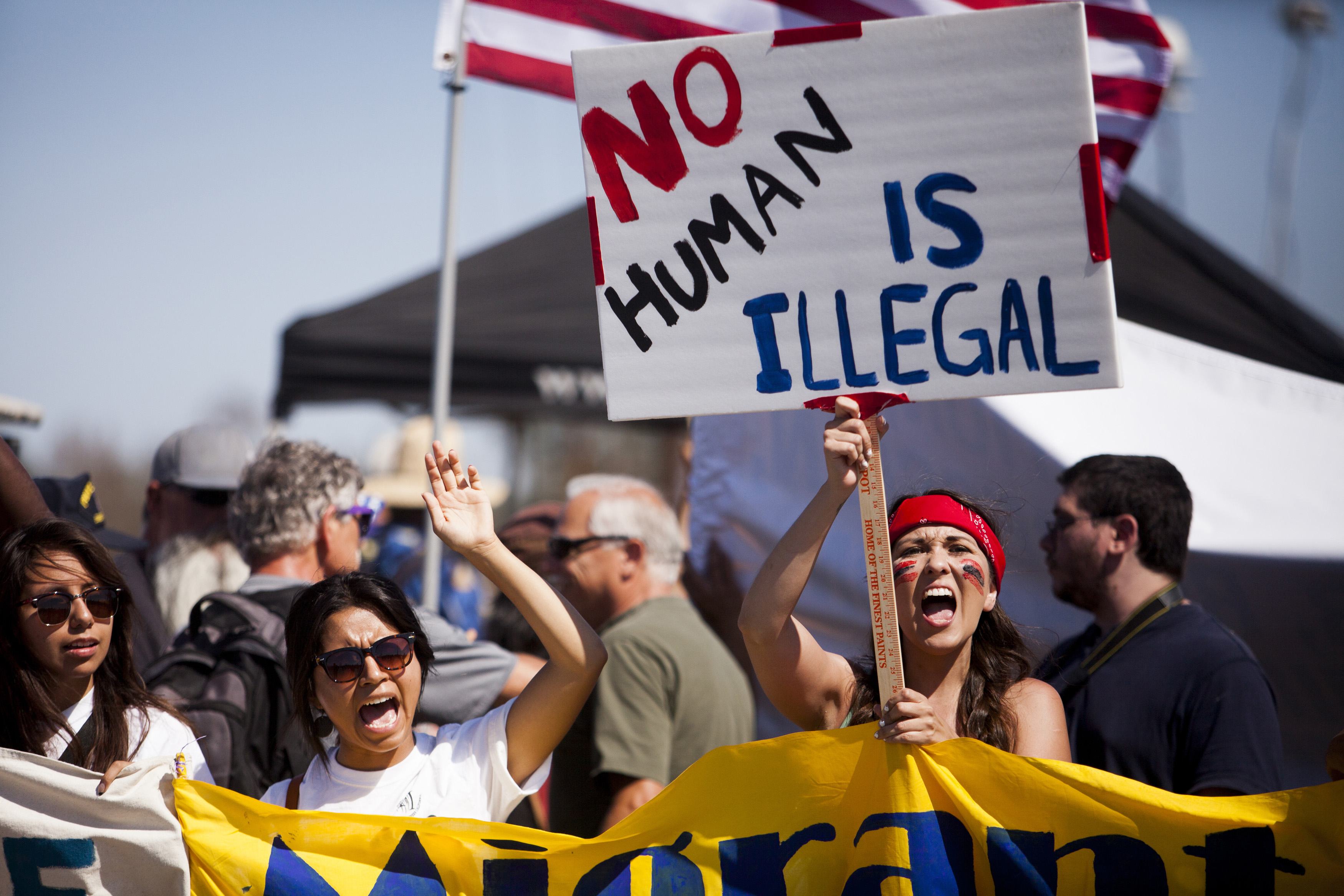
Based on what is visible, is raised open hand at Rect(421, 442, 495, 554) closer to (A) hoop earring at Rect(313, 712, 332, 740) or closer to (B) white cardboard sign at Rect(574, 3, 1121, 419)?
(B) white cardboard sign at Rect(574, 3, 1121, 419)

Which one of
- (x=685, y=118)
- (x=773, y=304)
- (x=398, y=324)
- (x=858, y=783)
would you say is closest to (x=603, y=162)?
(x=685, y=118)

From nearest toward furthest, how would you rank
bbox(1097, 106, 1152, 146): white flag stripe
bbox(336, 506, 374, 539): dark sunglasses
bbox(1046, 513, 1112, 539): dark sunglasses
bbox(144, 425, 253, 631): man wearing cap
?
1. bbox(1046, 513, 1112, 539): dark sunglasses
2. bbox(336, 506, 374, 539): dark sunglasses
3. bbox(144, 425, 253, 631): man wearing cap
4. bbox(1097, 106, 1152, 146): white flag stripe

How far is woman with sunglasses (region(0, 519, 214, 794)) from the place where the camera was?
93.4 inches

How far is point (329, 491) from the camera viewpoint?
3.30 m

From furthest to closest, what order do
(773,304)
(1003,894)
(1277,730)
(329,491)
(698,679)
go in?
1. (698,679)
2. (329,491)
3. (1277,730)
4. (773,304)
5. (1003,894)

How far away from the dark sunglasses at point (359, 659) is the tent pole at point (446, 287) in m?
2.32

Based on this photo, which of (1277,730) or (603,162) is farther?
(1277,730)

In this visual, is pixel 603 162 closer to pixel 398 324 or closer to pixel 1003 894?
pixel 1003 894

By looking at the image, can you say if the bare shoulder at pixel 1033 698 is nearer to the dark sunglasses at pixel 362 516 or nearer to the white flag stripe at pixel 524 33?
the dark sunglasses at pixel 362 516

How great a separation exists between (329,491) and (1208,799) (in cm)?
237

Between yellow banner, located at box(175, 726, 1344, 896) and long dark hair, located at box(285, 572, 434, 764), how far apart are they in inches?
8.3

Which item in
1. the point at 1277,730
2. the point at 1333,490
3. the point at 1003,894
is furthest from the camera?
the point at 1333,490

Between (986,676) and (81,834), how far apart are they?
1.82 metres

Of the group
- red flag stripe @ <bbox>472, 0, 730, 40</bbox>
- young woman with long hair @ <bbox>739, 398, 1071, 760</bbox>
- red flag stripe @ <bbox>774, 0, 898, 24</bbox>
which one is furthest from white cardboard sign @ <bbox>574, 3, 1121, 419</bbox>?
red flag stripe @ <bbox>774, 0, 898, 24</bbox>
